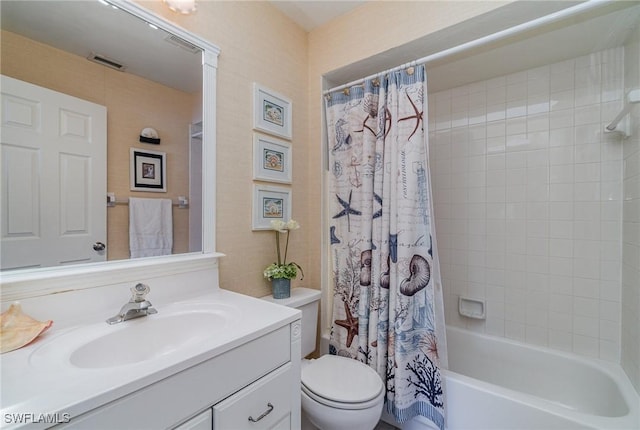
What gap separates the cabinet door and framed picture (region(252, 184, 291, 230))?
3.10ft

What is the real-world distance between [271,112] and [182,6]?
63 centimetres

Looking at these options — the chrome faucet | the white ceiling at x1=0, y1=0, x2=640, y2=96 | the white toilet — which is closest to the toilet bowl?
the white toilet

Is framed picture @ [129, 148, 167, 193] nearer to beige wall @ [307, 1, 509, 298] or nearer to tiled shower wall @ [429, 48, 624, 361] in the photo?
beige wall @ [307, 1, 509, 298]

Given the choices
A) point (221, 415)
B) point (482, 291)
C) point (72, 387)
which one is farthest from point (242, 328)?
point (482, 291)

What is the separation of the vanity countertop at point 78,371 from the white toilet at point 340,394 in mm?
488

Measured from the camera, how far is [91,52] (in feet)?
3.40

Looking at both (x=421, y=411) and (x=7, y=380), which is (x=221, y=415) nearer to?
(x=7, y=380)

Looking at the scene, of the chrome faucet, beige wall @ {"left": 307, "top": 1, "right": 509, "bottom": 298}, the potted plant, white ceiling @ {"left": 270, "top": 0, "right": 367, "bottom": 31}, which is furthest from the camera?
white ceiling @ {"left": 270, "top": 0, "right": 367, "bottom": 31}

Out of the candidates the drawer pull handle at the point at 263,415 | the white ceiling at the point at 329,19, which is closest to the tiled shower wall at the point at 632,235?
the white ceiling at the point at 329,19

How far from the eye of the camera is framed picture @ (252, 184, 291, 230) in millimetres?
1579

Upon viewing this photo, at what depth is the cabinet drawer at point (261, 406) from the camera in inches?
31.4

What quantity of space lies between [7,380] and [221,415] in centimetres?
49

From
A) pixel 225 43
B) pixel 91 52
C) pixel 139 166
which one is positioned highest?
pixel 225 43

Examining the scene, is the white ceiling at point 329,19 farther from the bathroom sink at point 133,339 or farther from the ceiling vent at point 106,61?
the bathroom sink at point 133,339
